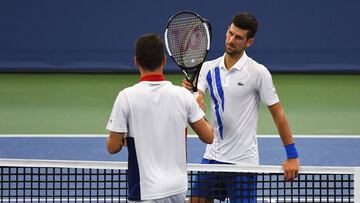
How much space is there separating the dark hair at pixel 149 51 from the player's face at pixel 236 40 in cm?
139

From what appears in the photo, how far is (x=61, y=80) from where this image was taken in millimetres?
14672

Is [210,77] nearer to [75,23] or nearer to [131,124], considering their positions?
[131,124]

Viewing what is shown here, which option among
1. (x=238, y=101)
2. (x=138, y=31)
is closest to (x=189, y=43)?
(x=238, y=101)

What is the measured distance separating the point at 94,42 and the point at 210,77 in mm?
9011

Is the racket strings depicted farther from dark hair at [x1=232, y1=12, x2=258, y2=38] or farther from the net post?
the net post

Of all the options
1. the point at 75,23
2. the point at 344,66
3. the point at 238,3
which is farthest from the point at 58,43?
the point at 344,66

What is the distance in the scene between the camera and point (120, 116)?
4699mm

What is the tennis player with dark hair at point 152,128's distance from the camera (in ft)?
15.5

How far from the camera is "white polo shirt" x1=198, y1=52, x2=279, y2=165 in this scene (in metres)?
6.02

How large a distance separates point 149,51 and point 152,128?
37 centimetres

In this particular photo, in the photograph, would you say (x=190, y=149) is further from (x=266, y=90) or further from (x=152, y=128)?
(x=152, y=128)

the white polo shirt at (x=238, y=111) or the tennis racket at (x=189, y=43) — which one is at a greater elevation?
the tennis racket at (x=189, y=43)

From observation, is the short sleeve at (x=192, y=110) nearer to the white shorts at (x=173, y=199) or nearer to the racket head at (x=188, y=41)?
the white shorts at (x=173, y=199)

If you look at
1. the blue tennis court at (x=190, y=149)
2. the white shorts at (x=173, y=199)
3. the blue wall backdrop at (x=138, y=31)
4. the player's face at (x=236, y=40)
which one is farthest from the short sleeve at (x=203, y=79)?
the blue wall backdrop at (x=138, y=31)
